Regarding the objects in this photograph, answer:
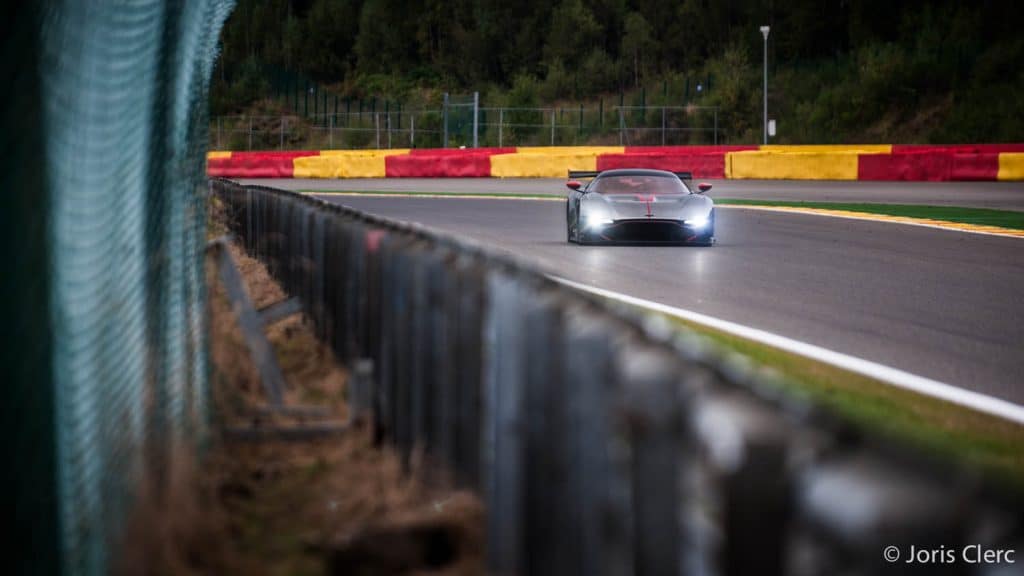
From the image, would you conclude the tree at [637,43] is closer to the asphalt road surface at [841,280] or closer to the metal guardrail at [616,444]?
the asphalt road surface at [841,280]

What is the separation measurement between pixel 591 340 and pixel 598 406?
0.18 metres

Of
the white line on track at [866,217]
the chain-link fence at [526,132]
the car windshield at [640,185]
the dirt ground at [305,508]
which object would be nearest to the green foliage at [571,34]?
the chain-link fence at [526,132]

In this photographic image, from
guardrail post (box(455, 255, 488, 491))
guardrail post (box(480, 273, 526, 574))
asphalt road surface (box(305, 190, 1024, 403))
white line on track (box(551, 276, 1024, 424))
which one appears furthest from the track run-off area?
guardrail post (box(480, 273, 526, 574))

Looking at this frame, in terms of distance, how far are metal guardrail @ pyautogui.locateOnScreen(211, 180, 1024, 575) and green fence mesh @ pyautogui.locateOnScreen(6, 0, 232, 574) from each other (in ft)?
3.32

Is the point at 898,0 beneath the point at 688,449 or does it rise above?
above

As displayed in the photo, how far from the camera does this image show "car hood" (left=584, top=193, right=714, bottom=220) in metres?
18.1

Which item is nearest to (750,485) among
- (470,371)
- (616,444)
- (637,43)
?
(616,444)

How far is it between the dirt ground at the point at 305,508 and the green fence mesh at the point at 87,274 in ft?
0.96

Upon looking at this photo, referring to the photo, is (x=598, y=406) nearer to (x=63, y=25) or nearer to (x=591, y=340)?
(x=591, y=340)

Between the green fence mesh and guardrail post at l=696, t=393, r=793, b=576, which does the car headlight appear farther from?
guardrail post at l=696, t=393, r=793, b=576

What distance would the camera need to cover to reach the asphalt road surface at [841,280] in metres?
9.31

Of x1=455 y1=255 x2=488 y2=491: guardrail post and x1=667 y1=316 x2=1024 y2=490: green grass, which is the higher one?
x1=455 y1=255 x2=488 y2=491: guardrail post

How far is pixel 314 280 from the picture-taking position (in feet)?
27.2

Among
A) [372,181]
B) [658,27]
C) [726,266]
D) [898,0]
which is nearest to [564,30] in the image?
[658,27]
